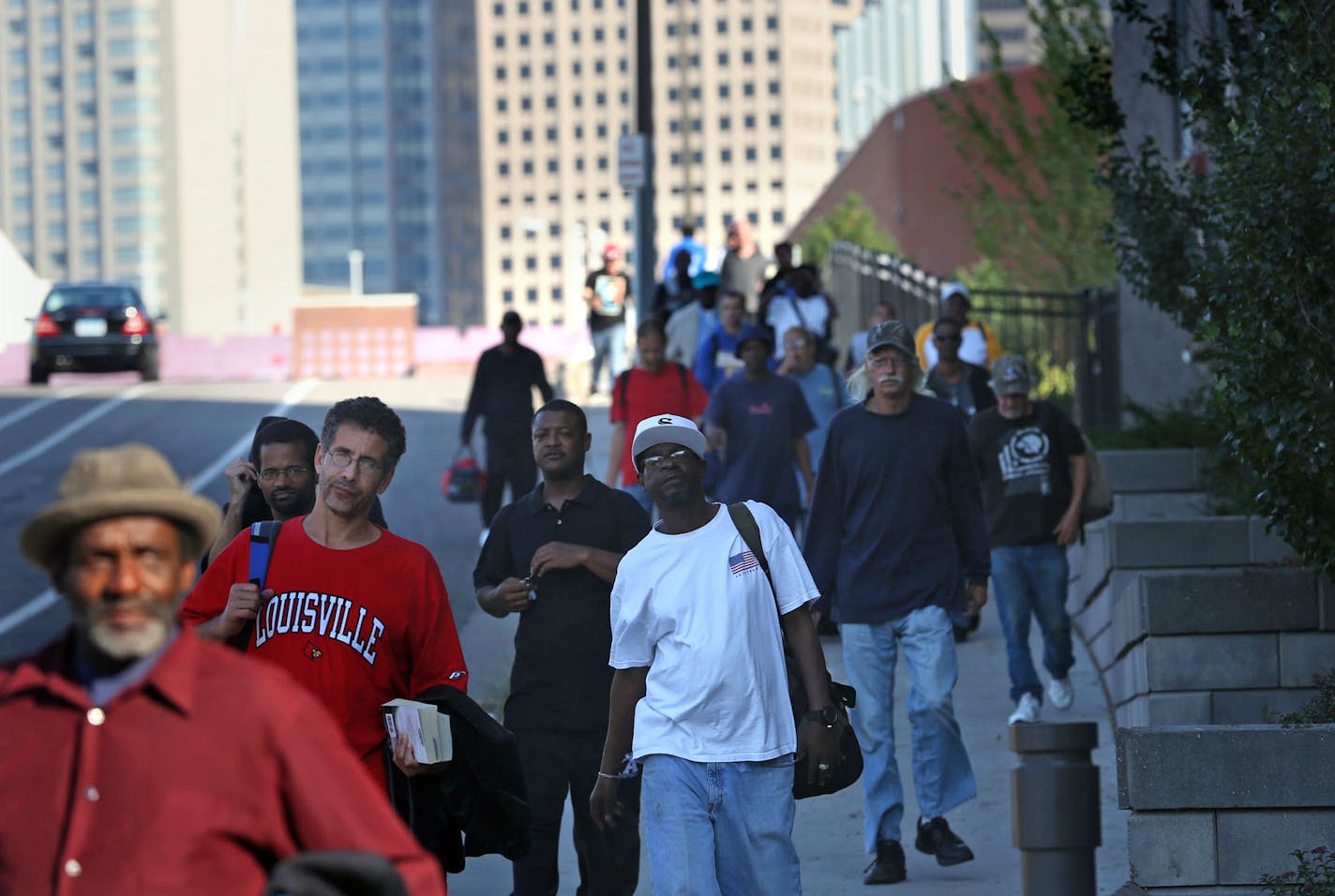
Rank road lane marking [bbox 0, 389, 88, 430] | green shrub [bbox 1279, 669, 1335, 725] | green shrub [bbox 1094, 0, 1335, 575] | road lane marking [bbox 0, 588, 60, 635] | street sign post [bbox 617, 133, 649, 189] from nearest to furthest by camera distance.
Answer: green shrub [bbox 1094, 0, 1335, 575], green shrub [bbox 1279, 669, 1335, 725], road lane marking [bbox 0, 588, 60, 635], street sign post [bbox 617, 133, 649, 189], road lane marking [bbox 0, 389, 88, 430]

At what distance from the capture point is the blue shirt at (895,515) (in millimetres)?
8734

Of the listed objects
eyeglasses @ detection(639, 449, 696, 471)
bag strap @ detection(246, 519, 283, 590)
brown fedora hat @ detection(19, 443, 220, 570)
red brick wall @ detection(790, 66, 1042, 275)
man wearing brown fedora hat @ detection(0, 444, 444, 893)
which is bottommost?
man wearing brown fedora hat @ detection(0, 444, 444, 893)

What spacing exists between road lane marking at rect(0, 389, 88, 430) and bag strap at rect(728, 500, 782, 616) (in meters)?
22.4

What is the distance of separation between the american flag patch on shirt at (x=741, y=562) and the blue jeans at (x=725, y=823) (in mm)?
554

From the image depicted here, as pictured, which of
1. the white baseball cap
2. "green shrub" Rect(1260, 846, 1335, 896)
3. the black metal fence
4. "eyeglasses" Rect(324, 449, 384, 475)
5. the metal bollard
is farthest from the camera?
the black metal fence

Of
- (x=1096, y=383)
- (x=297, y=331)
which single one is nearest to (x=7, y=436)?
(x=1096, y=383)

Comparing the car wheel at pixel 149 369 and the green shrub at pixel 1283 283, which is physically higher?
the car wheel at pixel 149 369

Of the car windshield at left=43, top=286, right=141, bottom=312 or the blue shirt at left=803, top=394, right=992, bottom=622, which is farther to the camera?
the car windshield at left=43, top=286, right=141, bottom=312

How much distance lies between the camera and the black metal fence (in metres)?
18.9

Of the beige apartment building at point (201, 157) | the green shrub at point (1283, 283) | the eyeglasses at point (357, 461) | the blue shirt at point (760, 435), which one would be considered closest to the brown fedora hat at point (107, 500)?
the eyeglasses at point (357, 461)

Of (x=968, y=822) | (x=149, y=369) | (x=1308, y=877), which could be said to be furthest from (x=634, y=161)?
(x=149, y=369)

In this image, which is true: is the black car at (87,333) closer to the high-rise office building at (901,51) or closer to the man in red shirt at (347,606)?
the man in red shirt at (347,606)

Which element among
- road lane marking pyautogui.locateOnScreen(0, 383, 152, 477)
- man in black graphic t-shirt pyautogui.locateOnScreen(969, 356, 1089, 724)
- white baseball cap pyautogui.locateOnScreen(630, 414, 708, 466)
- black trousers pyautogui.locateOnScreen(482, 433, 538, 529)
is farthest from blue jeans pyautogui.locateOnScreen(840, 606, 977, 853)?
road lane marking pyautogui.locateOnScreen(0, 383, 152, 477)

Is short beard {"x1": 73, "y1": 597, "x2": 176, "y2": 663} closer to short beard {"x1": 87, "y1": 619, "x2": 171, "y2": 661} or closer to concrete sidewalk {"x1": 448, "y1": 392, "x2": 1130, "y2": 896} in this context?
A: short beard {"x1": 87, "y1": 619, "x2": 171, "y2": 661}
